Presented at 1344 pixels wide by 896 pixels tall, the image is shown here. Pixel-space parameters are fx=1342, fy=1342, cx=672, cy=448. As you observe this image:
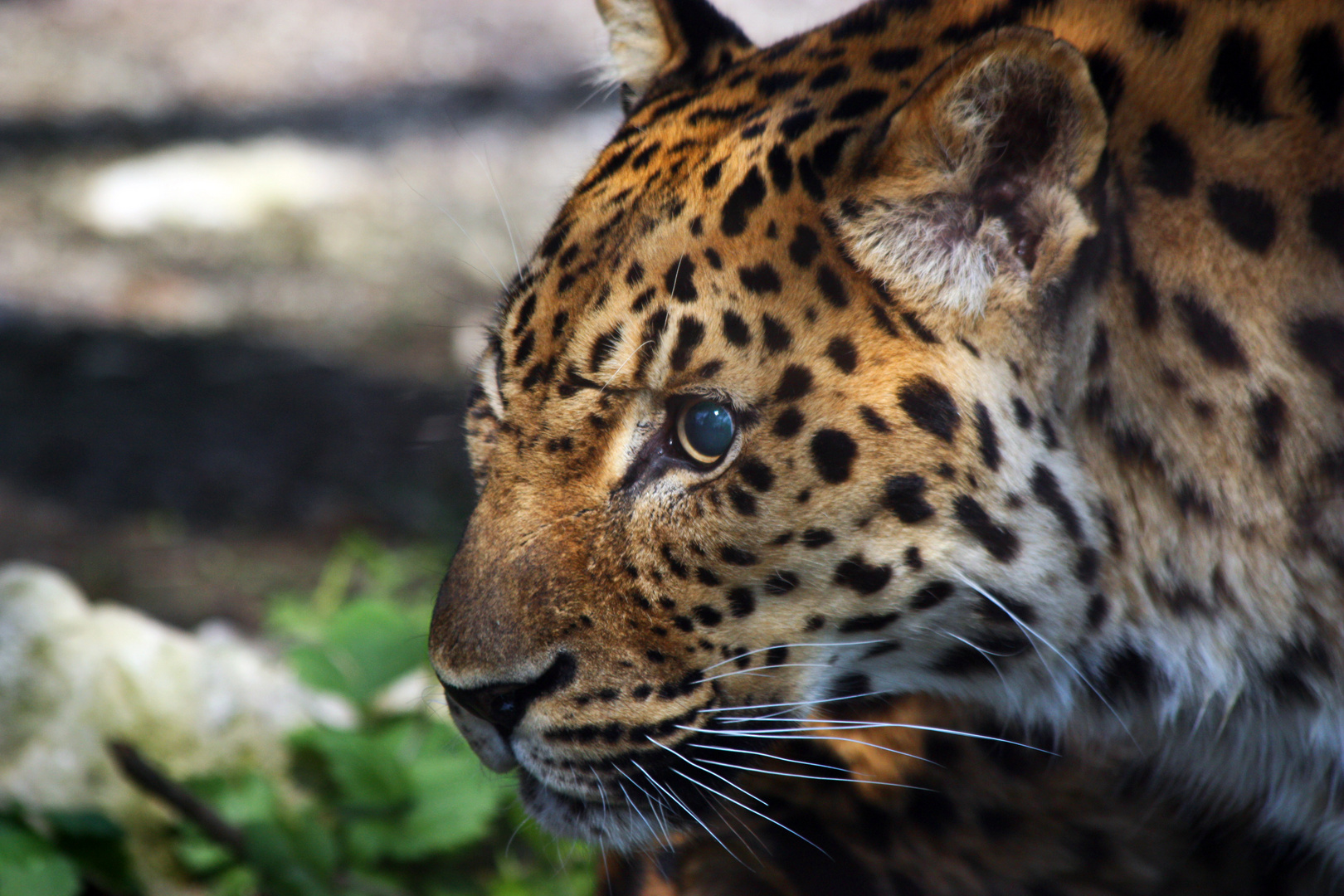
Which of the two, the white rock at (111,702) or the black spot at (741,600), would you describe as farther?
the white rock at (111,702)

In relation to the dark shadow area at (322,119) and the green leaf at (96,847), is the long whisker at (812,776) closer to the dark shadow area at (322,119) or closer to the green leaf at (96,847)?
the green leaf at (96,847)

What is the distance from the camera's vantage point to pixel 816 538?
2404 mm

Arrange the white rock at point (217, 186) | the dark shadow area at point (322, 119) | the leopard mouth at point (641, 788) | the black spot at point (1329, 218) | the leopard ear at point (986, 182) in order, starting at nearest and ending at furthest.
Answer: the leopard ear at point (986, 182) → the black spot at point (1329, 218) → the leopard mouth at point (641, 788) → the white rock at point (217, 186) → the dark shadow area at point (322, 119)

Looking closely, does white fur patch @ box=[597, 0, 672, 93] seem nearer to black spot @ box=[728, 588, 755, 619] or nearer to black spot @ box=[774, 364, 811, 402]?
black spot @ box=[774, 364, 811, 402]

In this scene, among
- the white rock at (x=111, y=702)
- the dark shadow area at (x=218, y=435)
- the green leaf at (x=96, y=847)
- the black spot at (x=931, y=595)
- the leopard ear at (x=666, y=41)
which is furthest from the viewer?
the dark shadow area at (x=218, y=435)

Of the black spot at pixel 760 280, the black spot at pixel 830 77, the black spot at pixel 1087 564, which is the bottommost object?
the black spot at pixel 1087 564

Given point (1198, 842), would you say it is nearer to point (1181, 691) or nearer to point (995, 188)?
point (1181, 691)

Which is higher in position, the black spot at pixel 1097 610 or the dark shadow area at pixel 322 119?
the dark shadow area at pixel 322 119

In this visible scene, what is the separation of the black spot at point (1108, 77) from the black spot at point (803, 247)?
563mm

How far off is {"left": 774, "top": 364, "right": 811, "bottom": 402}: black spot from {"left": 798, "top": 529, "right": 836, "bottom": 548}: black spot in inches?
9.5

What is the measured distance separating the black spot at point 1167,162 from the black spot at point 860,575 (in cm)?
83

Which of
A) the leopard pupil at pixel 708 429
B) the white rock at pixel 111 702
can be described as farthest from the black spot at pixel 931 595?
the white rock at pixel 111 702

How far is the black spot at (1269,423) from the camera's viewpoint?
237 cm

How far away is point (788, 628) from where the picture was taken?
8.12ft
